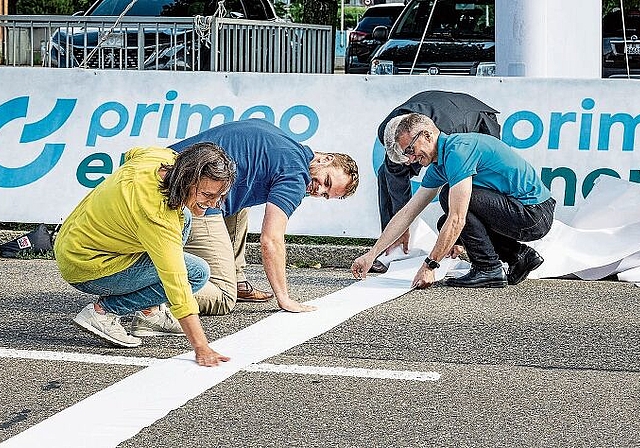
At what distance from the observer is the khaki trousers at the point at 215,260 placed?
6.60m

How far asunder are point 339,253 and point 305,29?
6.84 metres

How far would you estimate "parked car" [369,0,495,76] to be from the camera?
15.5 metres

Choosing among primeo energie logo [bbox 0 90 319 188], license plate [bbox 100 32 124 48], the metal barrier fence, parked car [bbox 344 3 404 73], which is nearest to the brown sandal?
primeo energie logo [bbox 0 90 319 188]

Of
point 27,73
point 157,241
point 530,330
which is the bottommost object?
point 530,330

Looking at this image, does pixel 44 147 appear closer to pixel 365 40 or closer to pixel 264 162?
pixel 264 162

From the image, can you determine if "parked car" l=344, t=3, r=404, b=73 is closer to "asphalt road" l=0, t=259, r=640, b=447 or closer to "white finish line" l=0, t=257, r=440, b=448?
"asphalt road" l=0, t=259, r=640, b=447

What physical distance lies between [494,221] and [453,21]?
903 cm

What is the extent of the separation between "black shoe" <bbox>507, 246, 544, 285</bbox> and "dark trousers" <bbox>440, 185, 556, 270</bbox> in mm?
146

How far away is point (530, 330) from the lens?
648 centimetres

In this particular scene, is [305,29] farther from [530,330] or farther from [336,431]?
[336,431]

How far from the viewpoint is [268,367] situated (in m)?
5.54

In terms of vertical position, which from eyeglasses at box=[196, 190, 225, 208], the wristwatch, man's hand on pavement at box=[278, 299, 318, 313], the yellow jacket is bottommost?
man's hand on pavement at box=[278, 299, 318, 313]

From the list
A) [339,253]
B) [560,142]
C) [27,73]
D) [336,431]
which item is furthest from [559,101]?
[336,431]

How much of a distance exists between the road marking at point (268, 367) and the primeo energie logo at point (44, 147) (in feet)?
13.5
